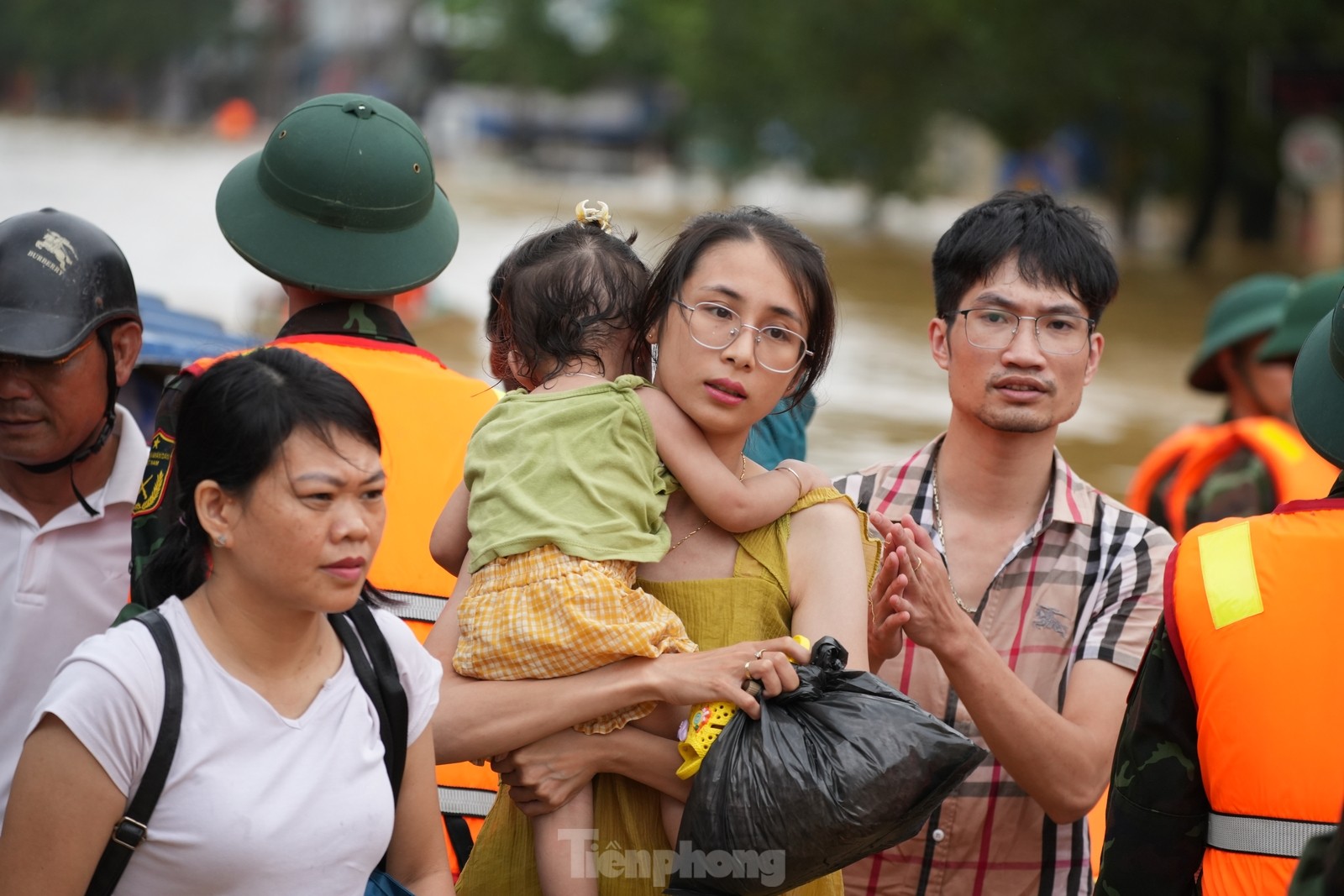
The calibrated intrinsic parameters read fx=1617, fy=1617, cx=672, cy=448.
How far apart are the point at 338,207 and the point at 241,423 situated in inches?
47.3

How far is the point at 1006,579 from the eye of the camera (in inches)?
145

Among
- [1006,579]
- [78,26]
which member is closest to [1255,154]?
[1006,579]

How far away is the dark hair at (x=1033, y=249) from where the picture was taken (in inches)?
146

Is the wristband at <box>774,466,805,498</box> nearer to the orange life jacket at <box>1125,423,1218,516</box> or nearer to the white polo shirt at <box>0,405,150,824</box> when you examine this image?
the white polo shirt at <box>0,405,150,824</box>

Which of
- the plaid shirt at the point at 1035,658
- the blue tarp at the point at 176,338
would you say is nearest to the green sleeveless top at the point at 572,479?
the plaid shirt at the point at 1035,658

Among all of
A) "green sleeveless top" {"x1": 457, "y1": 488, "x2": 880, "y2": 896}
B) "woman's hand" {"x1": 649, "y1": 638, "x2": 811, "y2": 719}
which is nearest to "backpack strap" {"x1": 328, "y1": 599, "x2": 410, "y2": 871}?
"green sleeveless top" {"x1": 457, "y1": 488, "x2": 880, "y2": 896}

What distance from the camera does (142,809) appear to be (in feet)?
7.78

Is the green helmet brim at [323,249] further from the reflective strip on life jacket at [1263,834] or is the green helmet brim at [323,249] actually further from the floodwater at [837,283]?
the reflective strip on life jacket at [1263,834]

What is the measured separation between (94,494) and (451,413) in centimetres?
86

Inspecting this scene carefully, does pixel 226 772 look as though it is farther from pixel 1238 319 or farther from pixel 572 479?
pixel 1238 319

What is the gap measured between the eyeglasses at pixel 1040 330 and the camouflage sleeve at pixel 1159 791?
850 mm

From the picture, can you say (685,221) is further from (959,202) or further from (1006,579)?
(959,202)

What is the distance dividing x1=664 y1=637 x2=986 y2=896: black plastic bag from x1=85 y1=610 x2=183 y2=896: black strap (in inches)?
32.4

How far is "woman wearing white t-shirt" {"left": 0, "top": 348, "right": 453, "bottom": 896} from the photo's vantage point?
2346 millimetres
